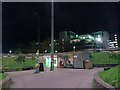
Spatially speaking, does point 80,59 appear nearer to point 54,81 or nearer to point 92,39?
point 54,81

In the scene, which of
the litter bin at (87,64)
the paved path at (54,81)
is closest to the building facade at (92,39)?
the litter bin at (87,64)

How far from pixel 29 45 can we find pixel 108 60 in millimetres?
70388

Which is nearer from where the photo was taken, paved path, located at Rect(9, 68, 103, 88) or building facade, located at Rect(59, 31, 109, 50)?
paved path, located at Rect(9, 68, 103, 88)

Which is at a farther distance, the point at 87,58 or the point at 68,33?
the point at 68,33

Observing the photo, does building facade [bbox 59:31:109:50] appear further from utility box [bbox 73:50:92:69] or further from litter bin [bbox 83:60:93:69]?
litter bin [bbox 83:60:93:69]

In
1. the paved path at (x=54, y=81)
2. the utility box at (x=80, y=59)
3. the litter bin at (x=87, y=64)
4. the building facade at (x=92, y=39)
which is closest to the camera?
Result: the paved path at (x=54, y=81)

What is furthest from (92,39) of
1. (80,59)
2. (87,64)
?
(87,64)

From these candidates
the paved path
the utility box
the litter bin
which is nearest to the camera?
the paved path

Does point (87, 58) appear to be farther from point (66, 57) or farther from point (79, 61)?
point (66, 57)

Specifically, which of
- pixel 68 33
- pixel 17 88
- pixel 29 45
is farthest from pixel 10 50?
pixel 17 88

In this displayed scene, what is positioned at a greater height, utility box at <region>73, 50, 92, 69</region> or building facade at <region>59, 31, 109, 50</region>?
building facade at <region>59, 31, 109, 50</region>

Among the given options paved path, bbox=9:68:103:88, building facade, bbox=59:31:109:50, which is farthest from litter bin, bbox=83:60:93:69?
building facade, bbox=59:31:109:50

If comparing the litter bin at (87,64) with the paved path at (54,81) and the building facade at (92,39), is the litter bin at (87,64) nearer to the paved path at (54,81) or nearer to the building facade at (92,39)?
the paved path at (54,81)

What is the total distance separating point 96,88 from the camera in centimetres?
1065
